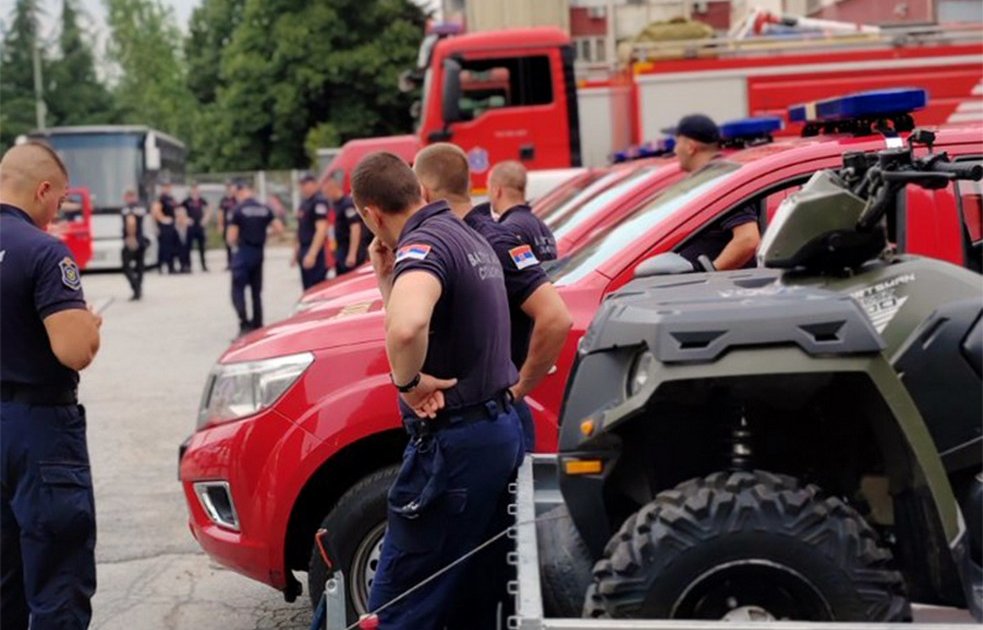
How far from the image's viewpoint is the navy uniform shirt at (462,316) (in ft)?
11.9

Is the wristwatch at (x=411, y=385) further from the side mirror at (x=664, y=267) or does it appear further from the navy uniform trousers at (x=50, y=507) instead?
the navy uniform trousers at (x=50, y=507)

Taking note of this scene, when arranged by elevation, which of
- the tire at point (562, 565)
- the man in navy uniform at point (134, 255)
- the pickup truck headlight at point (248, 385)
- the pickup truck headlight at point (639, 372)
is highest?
the pickup truck headlight at point (639, 372)

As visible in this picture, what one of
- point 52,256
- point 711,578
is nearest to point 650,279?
point 711,578

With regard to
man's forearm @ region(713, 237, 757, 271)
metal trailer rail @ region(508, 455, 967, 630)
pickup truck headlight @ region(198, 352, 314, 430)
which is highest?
man's forearm @ region(713, 237, 757, 271)

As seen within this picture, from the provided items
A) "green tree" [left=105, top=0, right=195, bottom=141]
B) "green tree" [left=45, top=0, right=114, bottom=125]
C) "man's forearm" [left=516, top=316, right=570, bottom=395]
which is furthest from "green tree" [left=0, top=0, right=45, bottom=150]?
"man's forearm" [left=516, top=316, right=570, bottom=395]

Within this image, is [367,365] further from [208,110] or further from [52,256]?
[208,110]

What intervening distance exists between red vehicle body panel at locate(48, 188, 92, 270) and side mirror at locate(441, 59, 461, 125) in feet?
38.9

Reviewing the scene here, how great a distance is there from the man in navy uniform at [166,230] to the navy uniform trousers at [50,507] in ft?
74.8

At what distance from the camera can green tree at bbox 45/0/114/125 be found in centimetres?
6109

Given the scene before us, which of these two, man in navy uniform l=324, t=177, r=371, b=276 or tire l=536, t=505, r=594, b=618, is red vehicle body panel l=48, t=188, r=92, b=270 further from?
tire l=536, t=505, r=594, b=618

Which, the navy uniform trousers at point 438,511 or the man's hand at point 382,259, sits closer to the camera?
the navy uniform trousers at point 438,511

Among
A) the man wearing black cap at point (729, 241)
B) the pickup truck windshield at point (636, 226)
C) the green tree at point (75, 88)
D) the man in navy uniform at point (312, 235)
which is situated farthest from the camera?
the green tree at point (75, 88)

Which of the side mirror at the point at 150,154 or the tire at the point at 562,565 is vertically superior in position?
the side mirror at the point at 150,154

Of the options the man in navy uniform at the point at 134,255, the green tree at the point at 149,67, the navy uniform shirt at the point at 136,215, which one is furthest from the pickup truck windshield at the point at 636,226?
the green tree at the point at 149,67
